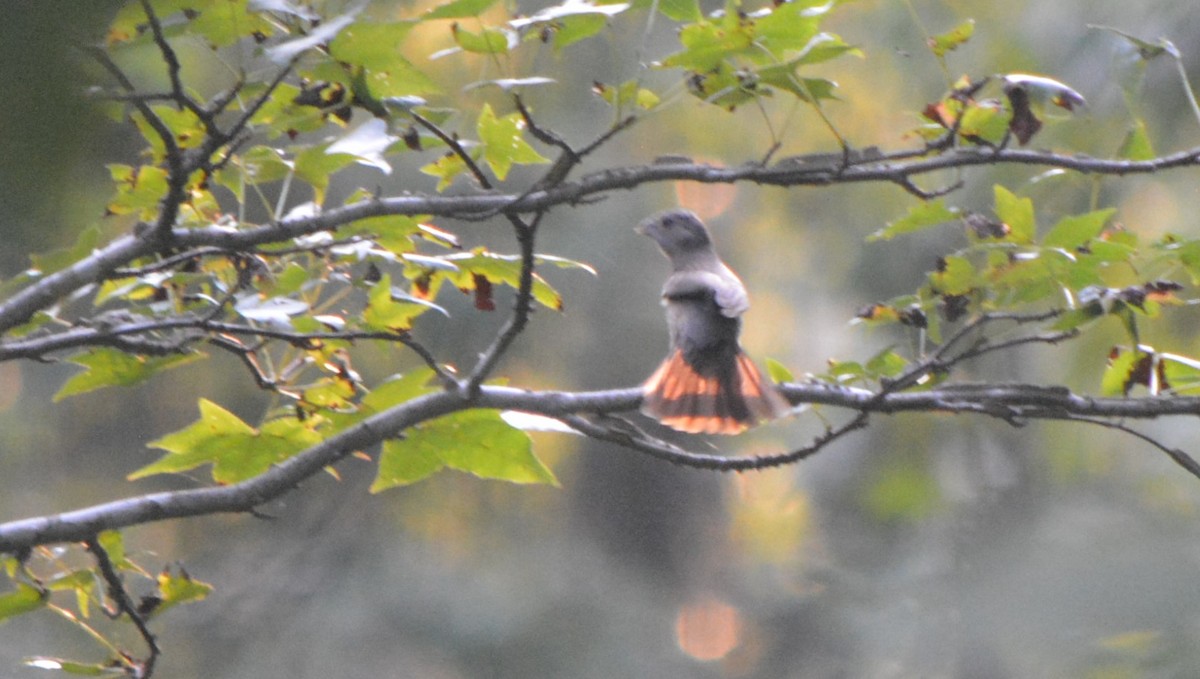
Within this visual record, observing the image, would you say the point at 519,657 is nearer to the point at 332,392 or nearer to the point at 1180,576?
the point at 1180,576

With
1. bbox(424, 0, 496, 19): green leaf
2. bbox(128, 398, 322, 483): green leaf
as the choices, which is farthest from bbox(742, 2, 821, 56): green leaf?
bbox(128, 398, 322, 483): green leaf

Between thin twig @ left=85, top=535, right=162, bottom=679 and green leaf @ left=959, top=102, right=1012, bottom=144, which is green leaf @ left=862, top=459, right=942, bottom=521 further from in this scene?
thin twig @ left=85, top=535, right=162, bottom=679

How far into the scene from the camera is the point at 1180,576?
8.88 ft

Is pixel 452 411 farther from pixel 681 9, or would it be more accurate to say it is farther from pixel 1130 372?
pixel 1130 372

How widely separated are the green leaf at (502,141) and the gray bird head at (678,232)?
1.59 metres

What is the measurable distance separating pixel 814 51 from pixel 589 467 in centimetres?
350

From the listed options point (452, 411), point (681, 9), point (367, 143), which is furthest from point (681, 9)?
point (452, 411)

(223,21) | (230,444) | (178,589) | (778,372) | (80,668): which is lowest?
(80,668)

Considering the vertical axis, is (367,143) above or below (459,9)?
below

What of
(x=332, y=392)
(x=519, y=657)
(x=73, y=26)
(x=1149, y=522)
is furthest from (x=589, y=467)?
(x=73, y=26)

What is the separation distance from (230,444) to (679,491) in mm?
3211

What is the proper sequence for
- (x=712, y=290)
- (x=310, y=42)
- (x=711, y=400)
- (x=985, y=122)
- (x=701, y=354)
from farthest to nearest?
(x=712, y=290) → (x=701, y=354) → (x=711, y=400) → (x=985, y=122) → (x=310, y=42)

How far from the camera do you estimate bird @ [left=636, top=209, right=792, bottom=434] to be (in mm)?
1901

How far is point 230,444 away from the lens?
1.50m
